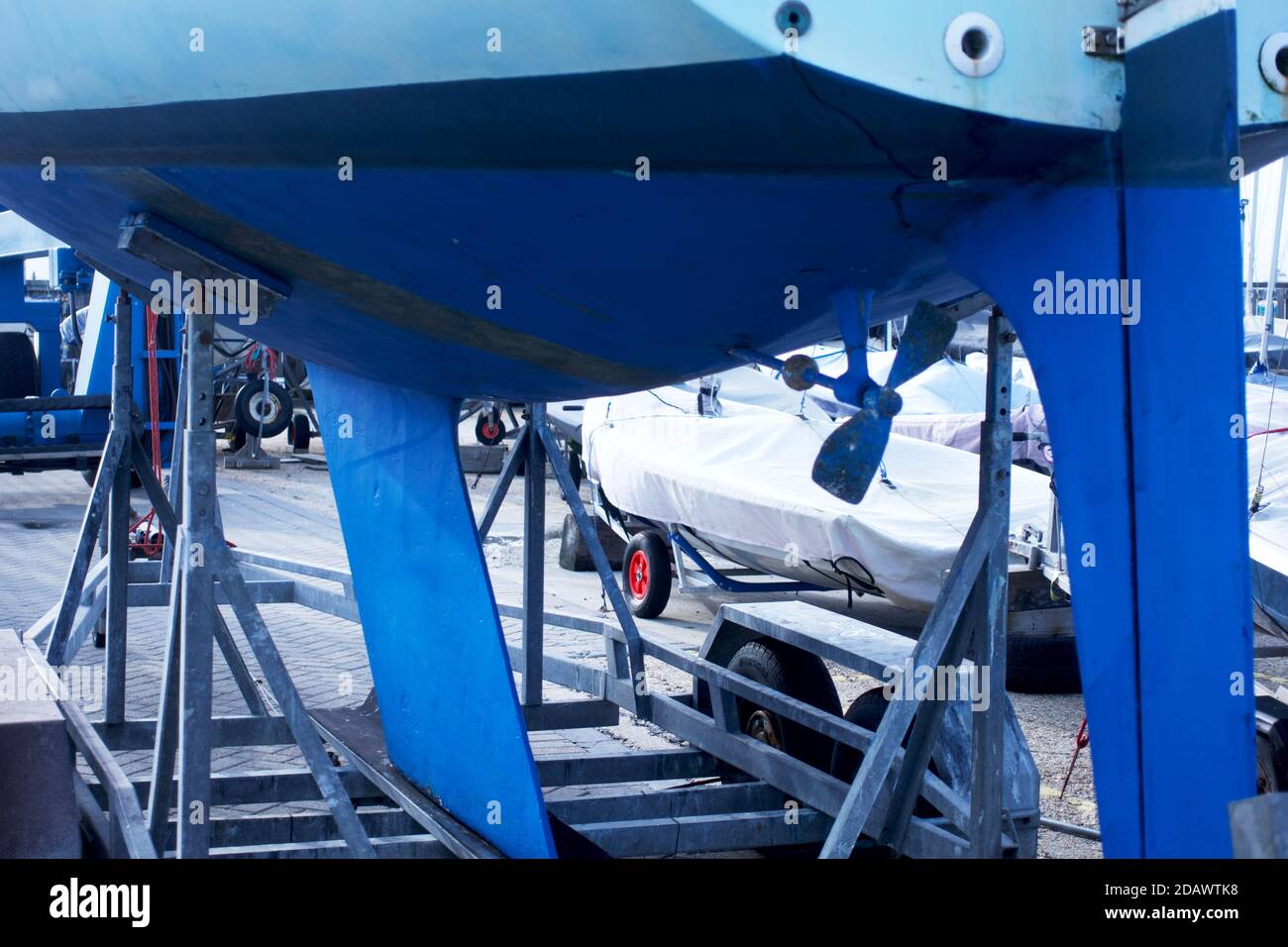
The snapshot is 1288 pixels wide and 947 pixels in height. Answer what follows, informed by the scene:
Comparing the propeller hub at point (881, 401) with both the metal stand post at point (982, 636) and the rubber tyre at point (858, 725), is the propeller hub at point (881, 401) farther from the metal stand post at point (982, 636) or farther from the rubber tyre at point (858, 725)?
the rubber tyre at point (858, 725)

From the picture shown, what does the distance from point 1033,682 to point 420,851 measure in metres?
4.32

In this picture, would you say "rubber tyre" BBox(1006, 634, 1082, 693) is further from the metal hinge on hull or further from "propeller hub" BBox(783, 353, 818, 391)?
the metal hinge on hull

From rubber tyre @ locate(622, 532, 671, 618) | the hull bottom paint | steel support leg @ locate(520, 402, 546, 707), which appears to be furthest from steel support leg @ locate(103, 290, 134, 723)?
rubber tyre @ locate(622, 532, 671, 618)

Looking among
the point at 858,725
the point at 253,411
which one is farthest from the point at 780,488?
the point at 253,411

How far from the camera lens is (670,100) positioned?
7.44ft

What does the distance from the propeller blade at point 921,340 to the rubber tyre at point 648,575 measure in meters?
6.40

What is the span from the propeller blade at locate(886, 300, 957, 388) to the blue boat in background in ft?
0.34

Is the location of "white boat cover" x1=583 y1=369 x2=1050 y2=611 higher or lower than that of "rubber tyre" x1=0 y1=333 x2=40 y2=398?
lower

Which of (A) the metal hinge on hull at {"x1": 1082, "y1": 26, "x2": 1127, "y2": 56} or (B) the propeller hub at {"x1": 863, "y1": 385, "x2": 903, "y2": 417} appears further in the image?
(B) the propeller hub at {"x1": 863, "y1": 385, "x2": 903, "y2": 417}

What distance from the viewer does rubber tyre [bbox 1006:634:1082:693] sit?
7074 mm

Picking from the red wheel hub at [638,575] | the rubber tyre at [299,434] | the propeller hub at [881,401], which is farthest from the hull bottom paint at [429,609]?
the rubber tyre at [299,434]

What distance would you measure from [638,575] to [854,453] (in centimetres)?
668

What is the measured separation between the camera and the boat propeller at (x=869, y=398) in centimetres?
287
